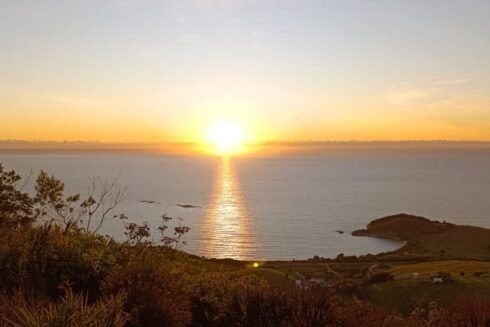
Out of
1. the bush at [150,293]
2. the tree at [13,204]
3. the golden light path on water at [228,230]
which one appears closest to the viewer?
the bush at [150,293]

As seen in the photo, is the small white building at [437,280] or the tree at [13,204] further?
the small white building at [437,280]

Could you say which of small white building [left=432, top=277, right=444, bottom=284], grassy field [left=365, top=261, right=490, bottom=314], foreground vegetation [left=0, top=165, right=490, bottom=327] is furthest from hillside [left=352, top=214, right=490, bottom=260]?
foreground vegetation [left=0, top=165, right=490, bottom=327]

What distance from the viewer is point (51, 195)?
54.3 ft

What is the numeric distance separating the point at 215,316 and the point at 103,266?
295 cm

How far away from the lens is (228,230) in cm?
7994

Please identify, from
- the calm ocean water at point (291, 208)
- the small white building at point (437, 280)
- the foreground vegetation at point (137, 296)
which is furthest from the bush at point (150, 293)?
the calm ocean water at point (291, 208)

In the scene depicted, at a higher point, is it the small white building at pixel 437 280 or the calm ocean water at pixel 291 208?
the small white building at pixel 437 280

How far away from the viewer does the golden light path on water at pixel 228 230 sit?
2604 inches

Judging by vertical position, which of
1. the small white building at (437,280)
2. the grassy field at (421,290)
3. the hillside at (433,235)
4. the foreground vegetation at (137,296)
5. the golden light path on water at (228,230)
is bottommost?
the golden light path on water at (228,230)

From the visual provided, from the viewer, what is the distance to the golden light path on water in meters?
66.2

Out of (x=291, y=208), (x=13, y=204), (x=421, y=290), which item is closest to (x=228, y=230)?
(x=291, y=208)

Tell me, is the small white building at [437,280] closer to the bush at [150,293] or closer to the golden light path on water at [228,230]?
the bush at [150,293]

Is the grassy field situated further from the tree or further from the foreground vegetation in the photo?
the foreground vegetation

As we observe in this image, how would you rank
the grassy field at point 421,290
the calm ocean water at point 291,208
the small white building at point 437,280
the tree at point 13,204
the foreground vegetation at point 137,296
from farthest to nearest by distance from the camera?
the calm ocean water at point 291,208
the small white building at point 437,280
the grassy field at point 421,290
the tree at point 13,204
the foreground vegetation at point 137,296
